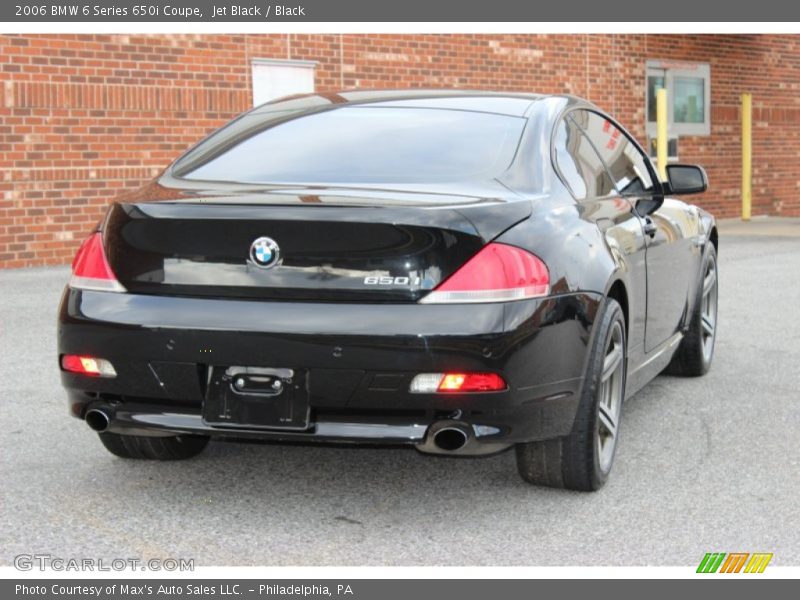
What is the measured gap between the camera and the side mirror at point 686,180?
20.5 ft

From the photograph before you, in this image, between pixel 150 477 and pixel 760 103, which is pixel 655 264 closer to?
pixel 150 477

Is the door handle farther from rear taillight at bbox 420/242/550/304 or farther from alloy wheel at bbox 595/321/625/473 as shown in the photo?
rear taillight at bbox 420/242/550/304

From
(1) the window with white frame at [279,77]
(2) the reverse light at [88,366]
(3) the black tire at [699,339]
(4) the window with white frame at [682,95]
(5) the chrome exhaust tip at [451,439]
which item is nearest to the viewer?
(5) the chrome exhaust tip at [451,439]

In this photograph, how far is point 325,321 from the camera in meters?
4.07

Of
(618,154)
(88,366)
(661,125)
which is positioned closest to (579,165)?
(618,154)

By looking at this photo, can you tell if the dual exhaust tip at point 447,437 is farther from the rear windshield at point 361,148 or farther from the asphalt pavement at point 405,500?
the rear windshield at point 361,148

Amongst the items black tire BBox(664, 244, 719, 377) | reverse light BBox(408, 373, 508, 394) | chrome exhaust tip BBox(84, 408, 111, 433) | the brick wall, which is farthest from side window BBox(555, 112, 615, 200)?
the brick wall

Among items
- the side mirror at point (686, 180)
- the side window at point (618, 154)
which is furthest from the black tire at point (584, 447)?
the side mirror at point (686, 180)

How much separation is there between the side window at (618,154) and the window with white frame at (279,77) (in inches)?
361

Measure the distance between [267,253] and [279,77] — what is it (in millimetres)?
11458

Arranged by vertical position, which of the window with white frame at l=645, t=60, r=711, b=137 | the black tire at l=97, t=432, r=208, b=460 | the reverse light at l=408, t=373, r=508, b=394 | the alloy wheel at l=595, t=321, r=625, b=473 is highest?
the window with white frame at l=645, t=60, r=711, b=137

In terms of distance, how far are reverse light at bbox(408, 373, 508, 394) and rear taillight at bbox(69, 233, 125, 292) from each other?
41.8 inches

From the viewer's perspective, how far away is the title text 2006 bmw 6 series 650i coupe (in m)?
4.08
